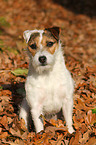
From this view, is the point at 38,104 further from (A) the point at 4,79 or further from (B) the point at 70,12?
(B) the point at 70,12

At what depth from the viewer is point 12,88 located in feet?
17.0

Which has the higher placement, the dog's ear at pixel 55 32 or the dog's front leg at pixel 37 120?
the dog's ear at pixel 55 32

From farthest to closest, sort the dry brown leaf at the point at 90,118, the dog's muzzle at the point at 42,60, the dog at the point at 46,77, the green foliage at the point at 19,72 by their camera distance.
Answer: the green foliage at the point at 19,72, the dry brown leaf at the point at 90,118, the dog at the point at 46,77, the dog's muzzle at the point at 42,60

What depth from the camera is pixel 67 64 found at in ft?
21.0

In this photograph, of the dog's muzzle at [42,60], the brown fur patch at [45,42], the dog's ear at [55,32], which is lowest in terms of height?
the dog's muzzle at [42,60]

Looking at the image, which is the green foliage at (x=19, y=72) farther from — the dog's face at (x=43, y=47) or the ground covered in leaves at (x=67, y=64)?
the dog's face at (x=43, y=47)

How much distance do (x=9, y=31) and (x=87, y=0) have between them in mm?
6861

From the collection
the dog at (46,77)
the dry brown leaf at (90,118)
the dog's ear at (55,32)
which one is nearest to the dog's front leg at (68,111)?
the dog at (46,77)

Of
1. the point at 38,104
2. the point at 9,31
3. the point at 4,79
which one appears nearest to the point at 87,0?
the point at 9,31

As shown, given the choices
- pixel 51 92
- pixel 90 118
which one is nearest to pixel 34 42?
pixel 51 92

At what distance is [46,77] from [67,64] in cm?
257

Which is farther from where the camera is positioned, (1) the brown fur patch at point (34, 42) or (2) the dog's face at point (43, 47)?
(1) the brown fur patch at point (34, 42)

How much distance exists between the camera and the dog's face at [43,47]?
373 cm

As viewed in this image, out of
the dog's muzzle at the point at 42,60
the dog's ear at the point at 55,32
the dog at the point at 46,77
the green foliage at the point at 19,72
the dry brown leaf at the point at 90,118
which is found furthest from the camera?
the green foliage at the point at 19,72
